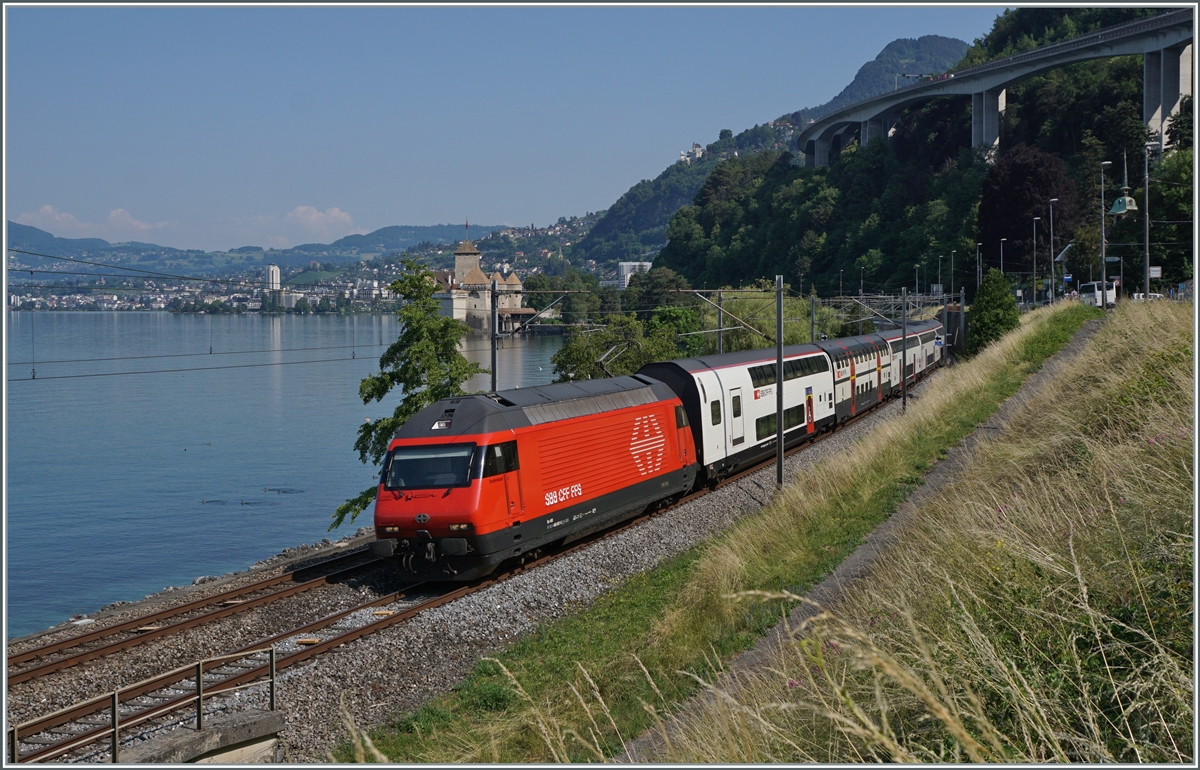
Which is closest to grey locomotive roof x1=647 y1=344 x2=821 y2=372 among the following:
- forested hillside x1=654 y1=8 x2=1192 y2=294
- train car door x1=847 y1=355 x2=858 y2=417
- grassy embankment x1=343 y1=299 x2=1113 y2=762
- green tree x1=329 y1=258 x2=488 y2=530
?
grassy embankment x1=343 y1=299 x2=1113 y2=762

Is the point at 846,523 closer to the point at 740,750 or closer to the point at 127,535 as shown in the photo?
the point at 740,750

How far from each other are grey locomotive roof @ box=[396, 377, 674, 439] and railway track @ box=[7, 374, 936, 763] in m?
2.76

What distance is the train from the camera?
682 inches

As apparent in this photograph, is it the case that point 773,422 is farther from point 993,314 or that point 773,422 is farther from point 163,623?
point 993,314

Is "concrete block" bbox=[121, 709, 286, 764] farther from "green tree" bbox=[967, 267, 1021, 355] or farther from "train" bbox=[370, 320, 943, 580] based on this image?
"green tree" bbox=[967, 267, 1021, 355]

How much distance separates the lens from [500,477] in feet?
57.6

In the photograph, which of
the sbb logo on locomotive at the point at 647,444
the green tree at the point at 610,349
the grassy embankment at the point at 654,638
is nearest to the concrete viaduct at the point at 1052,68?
the green tree at the point at 610,349

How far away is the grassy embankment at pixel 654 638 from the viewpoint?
10.5 metres

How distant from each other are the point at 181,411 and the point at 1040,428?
70843mm

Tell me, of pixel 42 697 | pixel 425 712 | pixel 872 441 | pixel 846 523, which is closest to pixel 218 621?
pixel 42 697

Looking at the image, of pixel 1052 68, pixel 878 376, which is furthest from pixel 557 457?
pixel 1052 68

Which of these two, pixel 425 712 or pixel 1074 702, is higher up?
pixel 1074 702

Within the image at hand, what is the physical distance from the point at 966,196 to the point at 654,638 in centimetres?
10860

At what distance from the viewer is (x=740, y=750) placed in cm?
627
